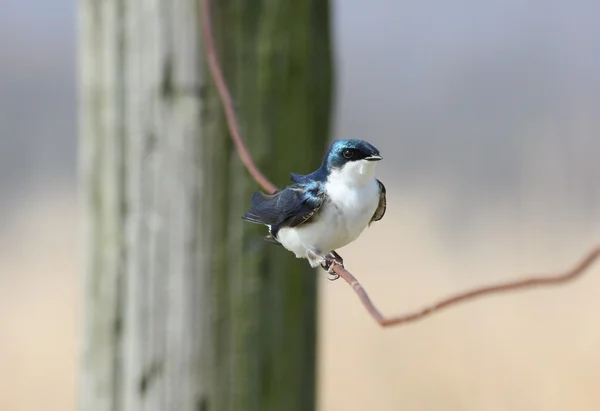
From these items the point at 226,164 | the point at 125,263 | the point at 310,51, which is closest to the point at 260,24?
the point at 310,51

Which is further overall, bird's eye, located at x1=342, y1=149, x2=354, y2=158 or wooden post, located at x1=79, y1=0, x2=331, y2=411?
wooden post, located at x1=79, y1=0, x2=331, y2=411

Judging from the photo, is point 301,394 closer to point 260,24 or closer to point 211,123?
point 211,123

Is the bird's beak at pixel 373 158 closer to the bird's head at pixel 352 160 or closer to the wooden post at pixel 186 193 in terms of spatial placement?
the bird's head at pixel 352 160

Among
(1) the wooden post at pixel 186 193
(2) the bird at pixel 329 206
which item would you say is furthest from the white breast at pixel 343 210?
(1) the wooden post at pixel 186 193

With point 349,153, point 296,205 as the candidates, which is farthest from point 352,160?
point 296,205

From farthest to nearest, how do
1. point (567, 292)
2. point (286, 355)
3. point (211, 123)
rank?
point (567, 292), point (286, 355), point (211, 123)

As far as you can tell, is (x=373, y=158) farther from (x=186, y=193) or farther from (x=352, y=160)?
(x=186, y=193)

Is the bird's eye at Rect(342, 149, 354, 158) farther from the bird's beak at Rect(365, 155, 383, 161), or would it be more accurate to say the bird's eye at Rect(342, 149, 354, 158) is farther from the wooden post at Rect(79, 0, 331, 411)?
the wooden post at Rect(79, 0, 331, 411)

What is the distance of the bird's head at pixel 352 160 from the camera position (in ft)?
2.34

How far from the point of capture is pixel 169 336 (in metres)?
1.32

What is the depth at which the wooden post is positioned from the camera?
1.27 m

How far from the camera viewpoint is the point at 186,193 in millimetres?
1285

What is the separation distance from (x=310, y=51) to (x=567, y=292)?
1.97m

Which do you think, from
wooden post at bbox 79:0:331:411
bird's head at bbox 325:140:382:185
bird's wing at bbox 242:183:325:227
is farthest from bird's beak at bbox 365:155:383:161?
wooden post at bbox 79:0:331:411
